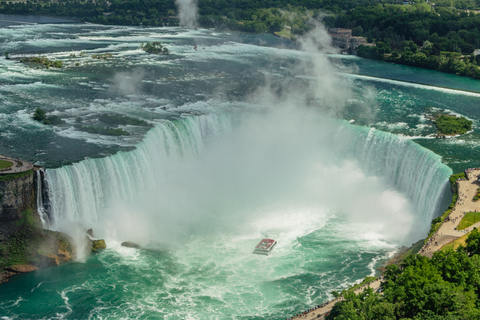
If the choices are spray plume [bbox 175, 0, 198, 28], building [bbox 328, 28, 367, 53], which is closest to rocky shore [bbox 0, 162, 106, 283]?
building [bbox 328, 28, 367, 53]

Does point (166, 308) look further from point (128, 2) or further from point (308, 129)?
point (128, 2)

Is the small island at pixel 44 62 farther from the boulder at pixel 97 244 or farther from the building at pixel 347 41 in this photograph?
the building at pixel 347 41

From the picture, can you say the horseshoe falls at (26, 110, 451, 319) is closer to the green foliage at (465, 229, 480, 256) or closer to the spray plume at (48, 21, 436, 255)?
the spray plume at (48, 21, 436, 255)

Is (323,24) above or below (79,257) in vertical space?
above

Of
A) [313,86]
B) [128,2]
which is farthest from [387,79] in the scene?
[128,2]

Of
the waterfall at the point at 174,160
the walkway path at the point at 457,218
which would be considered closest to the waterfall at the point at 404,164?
the waterfall at the point at 174,160
